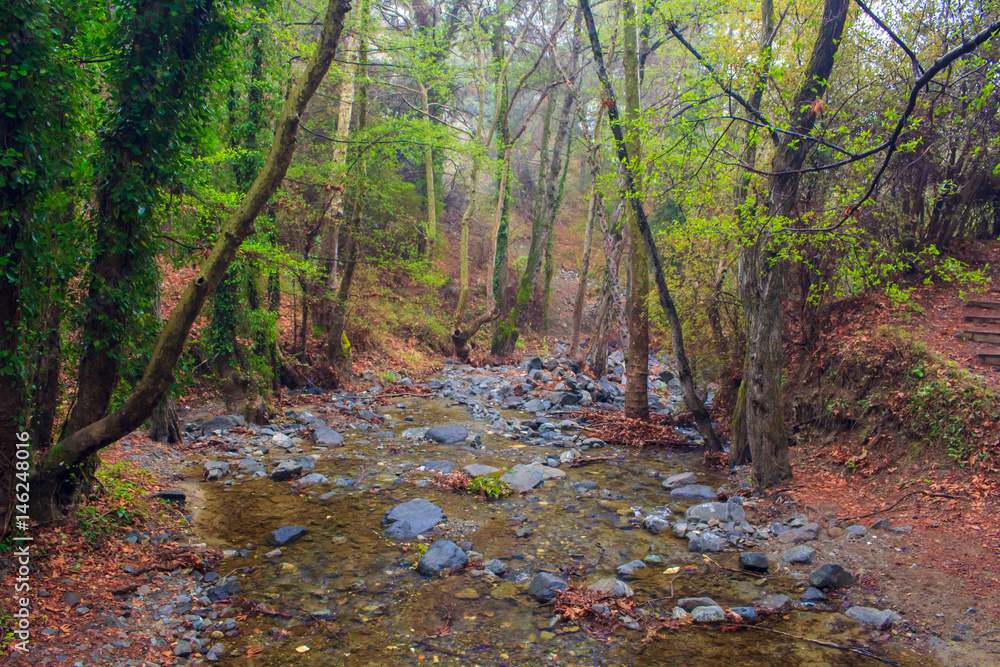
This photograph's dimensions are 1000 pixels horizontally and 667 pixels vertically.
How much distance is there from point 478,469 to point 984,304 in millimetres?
7372

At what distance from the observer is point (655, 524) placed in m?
6.05

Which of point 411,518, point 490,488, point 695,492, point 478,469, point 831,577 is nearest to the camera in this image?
point 831,577

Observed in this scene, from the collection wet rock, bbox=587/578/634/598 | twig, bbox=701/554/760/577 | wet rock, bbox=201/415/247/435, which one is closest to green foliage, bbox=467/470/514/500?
wet rock, bbox=587/578/634/598

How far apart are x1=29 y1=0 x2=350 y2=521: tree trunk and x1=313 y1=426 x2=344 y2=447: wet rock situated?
14.8 feet

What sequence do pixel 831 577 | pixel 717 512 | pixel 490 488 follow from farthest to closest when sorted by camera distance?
pixel 490 488 < pixel 717 512 < pixel 831 577

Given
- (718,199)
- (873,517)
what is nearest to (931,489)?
(873,517)

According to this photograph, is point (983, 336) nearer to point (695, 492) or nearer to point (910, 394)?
point (910, 394)

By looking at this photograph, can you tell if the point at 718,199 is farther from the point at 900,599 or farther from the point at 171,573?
the point at 171,573

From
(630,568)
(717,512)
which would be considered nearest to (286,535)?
(630,568)

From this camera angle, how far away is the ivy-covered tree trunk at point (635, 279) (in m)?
9.17

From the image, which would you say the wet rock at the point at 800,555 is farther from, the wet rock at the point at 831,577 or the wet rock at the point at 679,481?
the wet rock at the point at 679,481

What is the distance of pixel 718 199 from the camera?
31.3 ft

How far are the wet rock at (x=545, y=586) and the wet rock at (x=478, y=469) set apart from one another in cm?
271

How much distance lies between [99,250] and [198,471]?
3585mm
